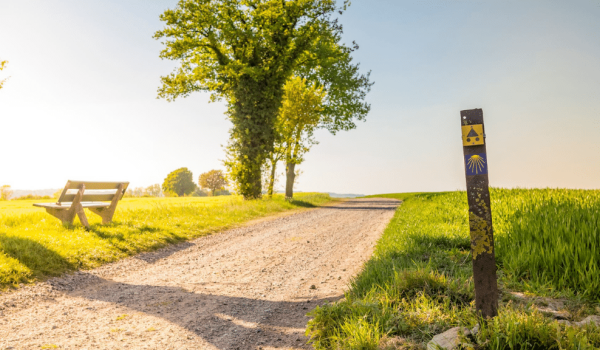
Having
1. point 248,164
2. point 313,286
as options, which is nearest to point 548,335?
point 313,286

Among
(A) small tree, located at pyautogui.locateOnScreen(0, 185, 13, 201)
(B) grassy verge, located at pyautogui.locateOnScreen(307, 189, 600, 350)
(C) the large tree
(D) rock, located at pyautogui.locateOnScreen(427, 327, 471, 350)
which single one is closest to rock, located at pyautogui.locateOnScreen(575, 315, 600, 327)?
(B) grassy verge, located at pyautogui.locateOnScreen(307, 189, 600, 350)

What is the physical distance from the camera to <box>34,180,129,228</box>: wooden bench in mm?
9766

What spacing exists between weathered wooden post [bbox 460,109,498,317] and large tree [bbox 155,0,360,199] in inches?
731

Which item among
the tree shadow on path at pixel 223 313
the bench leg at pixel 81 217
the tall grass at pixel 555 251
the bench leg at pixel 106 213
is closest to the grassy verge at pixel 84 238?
the bench leg at pixel 81 217

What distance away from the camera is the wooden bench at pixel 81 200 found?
9766mm

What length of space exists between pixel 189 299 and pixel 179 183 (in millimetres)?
62699

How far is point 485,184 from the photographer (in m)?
3.55

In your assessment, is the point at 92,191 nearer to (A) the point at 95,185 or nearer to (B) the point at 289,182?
(A) the point at 95,185

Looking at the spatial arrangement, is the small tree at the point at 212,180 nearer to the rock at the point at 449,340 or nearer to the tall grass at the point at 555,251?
the tall grass at the point at 555,251

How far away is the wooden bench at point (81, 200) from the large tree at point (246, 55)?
1092cm

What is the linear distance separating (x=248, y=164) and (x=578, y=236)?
724 inches

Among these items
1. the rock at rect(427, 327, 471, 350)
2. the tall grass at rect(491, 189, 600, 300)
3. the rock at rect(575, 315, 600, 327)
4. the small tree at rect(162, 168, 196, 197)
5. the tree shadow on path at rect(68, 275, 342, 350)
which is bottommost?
the tree shadow on path at rect(68, 275, 342, 350)

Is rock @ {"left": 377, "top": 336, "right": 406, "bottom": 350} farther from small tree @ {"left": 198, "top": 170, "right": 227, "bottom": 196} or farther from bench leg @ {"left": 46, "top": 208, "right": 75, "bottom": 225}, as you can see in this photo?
small tree @ {"left": 198, "top": 170, "right": 227, "bottom": 196}

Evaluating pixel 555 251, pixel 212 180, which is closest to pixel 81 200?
pixel 555 251
